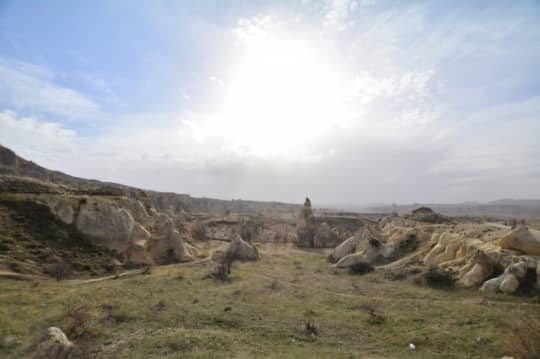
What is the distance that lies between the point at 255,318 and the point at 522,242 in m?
17.4

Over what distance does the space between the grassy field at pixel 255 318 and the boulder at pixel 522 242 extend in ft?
16.4

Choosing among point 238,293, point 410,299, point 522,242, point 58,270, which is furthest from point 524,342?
point 58,270

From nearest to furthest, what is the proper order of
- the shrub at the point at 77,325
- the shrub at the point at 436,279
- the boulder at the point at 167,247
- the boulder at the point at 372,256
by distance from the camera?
the shrub at the point at 77,325, the shrub at the point at 436,279, the boulder at the point at 372,256, the boulder at the point at 167,247

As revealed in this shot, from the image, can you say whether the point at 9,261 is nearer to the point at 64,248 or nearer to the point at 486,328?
the point at 64,248

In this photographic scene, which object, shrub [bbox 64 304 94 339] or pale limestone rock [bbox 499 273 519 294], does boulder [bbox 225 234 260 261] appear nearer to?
shrub [bbox 64 304 94 339]

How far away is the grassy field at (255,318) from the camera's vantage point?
9625 millimetres

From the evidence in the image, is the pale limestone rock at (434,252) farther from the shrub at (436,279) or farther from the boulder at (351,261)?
the boulder at (351,261)

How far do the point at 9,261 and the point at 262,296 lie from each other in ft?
56.7

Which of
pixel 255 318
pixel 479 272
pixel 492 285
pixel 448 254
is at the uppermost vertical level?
pixel 448 254

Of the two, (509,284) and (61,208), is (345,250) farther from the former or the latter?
(61,208)

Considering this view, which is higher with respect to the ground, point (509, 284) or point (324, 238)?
point (509, 284)

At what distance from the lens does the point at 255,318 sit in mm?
12625

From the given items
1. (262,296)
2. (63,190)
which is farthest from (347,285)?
(63,190)

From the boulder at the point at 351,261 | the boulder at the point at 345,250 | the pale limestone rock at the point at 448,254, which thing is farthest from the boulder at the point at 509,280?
the boulder at the point at 345,250
